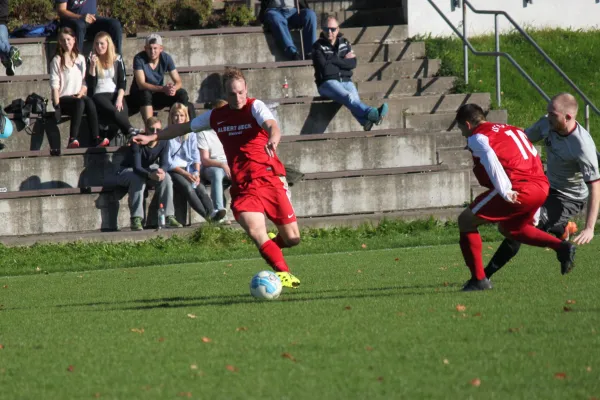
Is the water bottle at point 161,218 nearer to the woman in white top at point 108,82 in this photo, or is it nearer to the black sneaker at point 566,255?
the woman in white top at point 108,82

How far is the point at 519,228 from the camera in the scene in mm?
9359

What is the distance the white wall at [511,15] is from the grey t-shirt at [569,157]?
11.9m

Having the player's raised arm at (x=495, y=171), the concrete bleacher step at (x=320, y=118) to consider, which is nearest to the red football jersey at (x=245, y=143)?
the player's raised arm at (x=495, y=171)

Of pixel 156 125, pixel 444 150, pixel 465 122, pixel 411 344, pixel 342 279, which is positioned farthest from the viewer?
pixel 444 150

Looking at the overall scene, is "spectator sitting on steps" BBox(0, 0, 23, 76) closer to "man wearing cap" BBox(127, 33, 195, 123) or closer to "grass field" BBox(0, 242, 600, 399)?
"man wearing cap" BBox(127, 33, 195, 123)

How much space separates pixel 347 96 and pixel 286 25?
299cm

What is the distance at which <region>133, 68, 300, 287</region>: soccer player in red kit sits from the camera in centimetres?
987

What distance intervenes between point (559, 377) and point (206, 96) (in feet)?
46.8

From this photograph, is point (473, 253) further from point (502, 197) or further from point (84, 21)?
point (84, 21)

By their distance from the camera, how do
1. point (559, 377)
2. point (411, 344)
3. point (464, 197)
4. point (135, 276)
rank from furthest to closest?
point (464, 197) < point (135, 276) < point (411, 344) < point (559, 377)

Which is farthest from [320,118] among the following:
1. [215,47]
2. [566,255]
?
[566,255]

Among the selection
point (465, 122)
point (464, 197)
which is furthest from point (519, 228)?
point (464, 197)

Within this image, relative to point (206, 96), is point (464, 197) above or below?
below

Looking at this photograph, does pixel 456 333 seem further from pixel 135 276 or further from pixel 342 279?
pixel 135 276
